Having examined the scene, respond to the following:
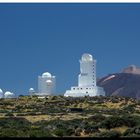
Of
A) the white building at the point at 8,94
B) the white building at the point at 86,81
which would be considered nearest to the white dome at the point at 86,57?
the white building at the point at 86,81

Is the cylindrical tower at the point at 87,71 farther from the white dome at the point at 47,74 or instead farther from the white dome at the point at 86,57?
the white dome at the point at 47,74

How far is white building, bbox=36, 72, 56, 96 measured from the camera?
103 meters

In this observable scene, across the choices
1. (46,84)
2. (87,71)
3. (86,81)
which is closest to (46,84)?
(46,84)

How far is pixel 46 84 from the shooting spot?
103125 mm

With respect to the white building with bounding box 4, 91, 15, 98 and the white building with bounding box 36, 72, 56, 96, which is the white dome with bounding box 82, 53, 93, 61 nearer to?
the white building with bounding box 36, 72, 56, 96

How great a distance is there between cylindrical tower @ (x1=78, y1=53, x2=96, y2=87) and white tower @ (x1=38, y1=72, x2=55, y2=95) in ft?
17.9

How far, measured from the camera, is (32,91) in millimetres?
108625

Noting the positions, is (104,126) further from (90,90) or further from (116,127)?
(90,90)

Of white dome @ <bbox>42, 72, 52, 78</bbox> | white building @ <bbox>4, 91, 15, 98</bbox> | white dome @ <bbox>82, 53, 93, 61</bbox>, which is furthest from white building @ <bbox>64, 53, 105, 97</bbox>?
white building @ <bbox>4, 91, 15, 98</bbox>

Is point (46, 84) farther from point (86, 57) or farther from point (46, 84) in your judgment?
point (86, 57)

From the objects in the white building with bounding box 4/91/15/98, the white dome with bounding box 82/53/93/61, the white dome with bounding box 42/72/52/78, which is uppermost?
the white dome with bounding box 82/53/93/61

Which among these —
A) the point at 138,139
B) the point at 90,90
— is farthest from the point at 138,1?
the point at 90,90

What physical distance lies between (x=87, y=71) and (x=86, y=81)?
243cm

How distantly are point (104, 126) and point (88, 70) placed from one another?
81220mm
